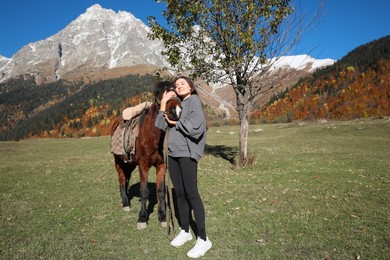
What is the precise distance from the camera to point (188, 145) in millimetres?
4543

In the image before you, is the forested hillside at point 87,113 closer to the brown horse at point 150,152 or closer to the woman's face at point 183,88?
the brown horse at point 150,152

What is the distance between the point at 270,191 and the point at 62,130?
148987mm

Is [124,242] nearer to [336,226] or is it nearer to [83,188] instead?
[336,226]

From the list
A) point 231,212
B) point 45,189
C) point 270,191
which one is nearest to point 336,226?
point 231,212

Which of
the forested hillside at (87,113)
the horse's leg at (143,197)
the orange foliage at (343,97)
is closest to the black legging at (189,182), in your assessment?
the horse's leg at (143,197)

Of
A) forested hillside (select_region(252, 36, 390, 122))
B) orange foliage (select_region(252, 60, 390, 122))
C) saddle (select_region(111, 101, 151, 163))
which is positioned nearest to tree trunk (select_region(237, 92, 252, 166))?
saddle (select_region(111, 101, 151, 163))

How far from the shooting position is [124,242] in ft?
17.3

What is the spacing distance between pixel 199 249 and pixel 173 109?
2.41 m

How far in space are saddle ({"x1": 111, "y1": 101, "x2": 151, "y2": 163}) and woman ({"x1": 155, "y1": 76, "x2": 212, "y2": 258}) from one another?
1589 mm

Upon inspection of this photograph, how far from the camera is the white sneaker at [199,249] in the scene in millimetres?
4578

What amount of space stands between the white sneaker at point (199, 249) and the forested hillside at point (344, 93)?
53747 mm

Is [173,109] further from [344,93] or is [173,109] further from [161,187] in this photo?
[344,93]

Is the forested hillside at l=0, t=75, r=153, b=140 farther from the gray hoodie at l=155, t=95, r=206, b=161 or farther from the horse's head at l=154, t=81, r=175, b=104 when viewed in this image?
the gray hoodie at l=155, t=95, r=206, b=161

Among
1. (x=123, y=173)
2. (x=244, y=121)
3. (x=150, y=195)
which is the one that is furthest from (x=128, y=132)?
(x=244, y=121)
